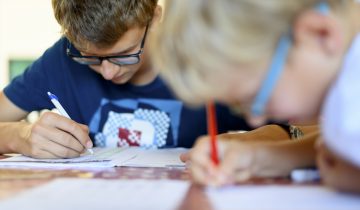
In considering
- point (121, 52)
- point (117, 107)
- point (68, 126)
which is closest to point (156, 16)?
point (121, 52)

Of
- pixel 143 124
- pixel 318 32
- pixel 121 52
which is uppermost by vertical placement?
pixel 318 32

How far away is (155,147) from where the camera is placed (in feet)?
4.35

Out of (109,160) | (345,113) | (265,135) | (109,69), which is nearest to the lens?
(345,113)

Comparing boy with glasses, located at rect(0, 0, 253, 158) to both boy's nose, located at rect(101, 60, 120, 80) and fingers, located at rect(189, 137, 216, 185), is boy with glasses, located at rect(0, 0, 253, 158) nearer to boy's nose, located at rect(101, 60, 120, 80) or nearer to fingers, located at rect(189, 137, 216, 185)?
boy's nose, located at rect(101, 60, 120, 80)

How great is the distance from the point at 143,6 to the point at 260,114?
66 cm

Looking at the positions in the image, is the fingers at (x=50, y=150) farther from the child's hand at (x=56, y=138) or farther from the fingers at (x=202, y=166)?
the fingers at (x=202, y=166)

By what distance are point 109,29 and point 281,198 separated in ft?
2.18

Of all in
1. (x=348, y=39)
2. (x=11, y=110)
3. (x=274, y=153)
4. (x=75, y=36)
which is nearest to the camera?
(x=348, y=39)

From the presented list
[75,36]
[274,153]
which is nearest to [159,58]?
[274,153]

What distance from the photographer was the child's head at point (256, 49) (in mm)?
558

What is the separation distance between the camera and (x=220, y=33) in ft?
1.84

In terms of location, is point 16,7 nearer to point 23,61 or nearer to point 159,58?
point 23,61

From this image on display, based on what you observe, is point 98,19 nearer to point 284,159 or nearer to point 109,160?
point 109,160

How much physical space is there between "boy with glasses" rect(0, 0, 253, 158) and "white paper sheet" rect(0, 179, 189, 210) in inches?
12.5
